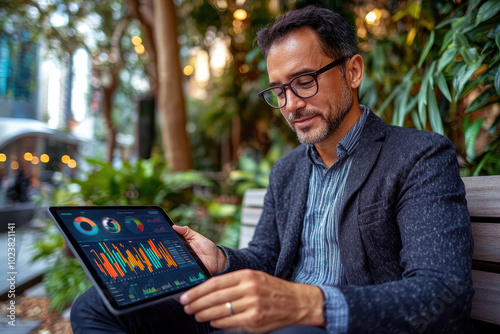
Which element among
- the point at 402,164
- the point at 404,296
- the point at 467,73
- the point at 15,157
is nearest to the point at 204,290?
the point at 404,296

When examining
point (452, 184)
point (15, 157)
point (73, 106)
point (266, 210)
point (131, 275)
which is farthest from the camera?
point (73, 106)

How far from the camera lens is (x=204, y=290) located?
0.79 m

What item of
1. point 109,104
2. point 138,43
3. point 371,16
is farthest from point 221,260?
point 109,104

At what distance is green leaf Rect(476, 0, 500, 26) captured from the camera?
1398 millimetres

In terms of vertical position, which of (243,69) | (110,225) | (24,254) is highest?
(243,69)

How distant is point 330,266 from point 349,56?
0.81 metres

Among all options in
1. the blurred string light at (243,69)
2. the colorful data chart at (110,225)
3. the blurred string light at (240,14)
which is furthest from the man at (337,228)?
the blurred string light at (243,69)

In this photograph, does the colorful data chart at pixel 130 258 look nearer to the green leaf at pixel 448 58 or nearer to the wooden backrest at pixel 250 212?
the wooden backrest at pixel 250 212

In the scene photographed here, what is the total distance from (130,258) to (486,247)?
1.17 m

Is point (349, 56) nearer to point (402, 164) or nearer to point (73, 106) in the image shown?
point (402, 164)

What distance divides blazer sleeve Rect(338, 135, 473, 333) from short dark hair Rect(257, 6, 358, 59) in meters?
0.47

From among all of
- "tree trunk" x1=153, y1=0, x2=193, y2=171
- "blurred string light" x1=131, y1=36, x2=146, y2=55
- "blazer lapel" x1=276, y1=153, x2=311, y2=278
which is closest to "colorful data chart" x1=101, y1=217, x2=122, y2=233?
"blazer lapel" x1=276, y1=153, x2=311, y2=278

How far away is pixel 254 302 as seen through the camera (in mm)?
762

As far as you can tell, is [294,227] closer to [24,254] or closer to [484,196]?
[484,196]
